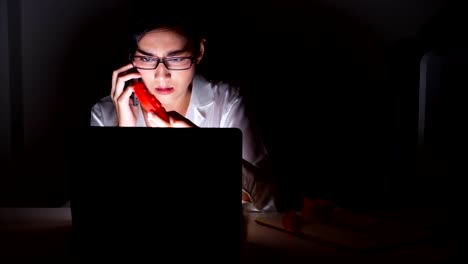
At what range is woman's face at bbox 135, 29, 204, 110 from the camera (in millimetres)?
1595

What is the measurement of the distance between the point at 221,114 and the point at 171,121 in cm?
20

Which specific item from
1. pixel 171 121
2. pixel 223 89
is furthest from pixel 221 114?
pixel 171 121

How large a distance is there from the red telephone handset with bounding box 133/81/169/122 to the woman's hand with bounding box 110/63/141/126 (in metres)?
0.03

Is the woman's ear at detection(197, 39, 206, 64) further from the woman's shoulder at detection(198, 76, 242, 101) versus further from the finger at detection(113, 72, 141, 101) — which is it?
the finger at detection(113, 72, 141, 101)

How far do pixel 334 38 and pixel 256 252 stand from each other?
38.0 inches

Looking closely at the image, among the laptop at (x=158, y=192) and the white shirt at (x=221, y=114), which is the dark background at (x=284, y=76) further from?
the laptop at (x=158, y=192)

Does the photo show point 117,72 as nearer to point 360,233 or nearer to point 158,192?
point 158,192

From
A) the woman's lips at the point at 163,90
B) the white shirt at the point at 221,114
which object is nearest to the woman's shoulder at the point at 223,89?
the white shirt at the point at 221,114

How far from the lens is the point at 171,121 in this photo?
61.4 inches

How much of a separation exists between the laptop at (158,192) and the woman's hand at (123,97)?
1.99ft

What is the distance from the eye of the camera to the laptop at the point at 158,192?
0.98 meters

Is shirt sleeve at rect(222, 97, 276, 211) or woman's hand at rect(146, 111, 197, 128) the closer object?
woman's hand at rect(146, 111, 197, 128)

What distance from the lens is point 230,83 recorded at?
1673mm

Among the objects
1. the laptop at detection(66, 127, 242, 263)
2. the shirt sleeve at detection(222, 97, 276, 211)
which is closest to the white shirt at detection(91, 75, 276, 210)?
the shirt sleeve at detection(222, 97, 276, 211)
